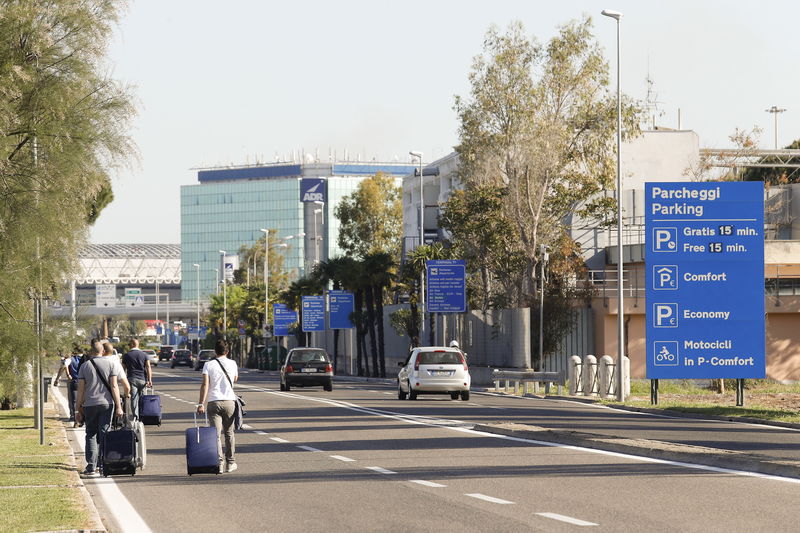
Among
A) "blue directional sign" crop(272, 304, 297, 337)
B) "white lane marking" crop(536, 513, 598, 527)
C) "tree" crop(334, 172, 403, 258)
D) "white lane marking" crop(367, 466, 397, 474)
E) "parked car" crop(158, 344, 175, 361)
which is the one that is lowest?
"parked car" crop(158, 344, 175, 361)

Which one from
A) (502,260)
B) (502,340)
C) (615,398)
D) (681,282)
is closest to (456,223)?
(502,260)

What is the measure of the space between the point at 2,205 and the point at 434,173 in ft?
372

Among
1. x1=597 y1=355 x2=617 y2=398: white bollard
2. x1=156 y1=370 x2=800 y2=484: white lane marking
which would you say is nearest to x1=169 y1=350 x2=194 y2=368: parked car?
x1=156 y1=370 x2=800 y2=484: white lane marking

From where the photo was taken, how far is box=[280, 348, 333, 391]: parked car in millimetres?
49375

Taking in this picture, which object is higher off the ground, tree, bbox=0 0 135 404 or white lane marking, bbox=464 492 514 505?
tree, bbox=0 0 135 404

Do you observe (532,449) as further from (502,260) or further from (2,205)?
(502,260)

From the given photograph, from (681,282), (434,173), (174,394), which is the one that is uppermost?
(434,173)

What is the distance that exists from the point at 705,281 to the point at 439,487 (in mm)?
20694

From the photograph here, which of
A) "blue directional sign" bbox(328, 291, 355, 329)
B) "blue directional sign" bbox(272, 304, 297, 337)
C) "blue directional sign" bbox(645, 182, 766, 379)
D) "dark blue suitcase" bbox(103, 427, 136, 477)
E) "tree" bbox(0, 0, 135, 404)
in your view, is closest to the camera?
"dark blue suitcase" bbox(103, 427, 136, 477)

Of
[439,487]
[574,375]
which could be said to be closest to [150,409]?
[439,487]

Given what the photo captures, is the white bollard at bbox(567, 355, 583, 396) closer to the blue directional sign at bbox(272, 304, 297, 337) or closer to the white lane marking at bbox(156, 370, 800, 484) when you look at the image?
the white lane marking at bbox(156, 370, 800, 484)

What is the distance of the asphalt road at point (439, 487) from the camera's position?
1213 cm

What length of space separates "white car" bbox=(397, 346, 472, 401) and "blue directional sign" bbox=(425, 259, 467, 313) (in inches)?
815

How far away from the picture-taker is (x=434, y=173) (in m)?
137
